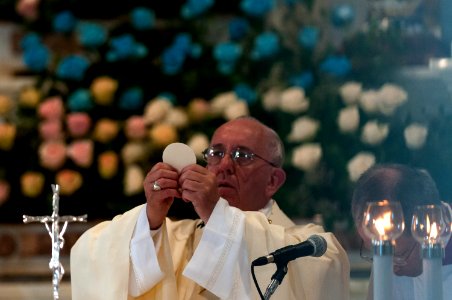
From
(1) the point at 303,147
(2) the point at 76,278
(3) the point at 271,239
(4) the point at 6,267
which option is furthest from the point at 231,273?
(4) the point at 6,267

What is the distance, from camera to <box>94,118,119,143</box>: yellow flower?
19.5ft

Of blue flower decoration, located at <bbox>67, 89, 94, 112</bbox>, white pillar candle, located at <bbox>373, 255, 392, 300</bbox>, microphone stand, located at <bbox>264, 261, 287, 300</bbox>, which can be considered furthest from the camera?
blue flower decoration, located at <bbox>67, 89, 94, 112</bbox>

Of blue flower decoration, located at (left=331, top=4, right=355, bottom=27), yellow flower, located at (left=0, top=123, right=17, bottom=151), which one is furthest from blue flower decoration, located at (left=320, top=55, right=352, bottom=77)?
yellow flower, located at (left=0, top=123, right=17, bottom=151)

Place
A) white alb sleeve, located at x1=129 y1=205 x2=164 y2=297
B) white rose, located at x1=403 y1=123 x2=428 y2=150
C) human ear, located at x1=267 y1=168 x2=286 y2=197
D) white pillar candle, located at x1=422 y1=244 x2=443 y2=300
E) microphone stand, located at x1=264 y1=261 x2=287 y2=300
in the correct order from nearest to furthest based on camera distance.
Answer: white pillar candle, located at x1=422 y1=244 x2=443 y2=300 < microphone stand, located at x1=264 y1=261 x2=287 y2=300 < white alb sleeve, located at x1=129 y1=205 x2=164 y2=297 < human ear, located at x1=267 y1=168 x2=286 y2=197 < white rose, located at x1=403 y1=123 x2=428 y2=150

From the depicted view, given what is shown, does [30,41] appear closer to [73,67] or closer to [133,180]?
[73,67]

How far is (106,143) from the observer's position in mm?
5996

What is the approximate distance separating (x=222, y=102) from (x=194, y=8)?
49 centimetres

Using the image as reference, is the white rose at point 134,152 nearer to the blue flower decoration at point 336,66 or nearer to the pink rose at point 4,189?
the pink rose at point 4,189

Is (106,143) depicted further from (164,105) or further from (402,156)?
(402,156)

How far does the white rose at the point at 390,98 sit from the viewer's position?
578 centimetres

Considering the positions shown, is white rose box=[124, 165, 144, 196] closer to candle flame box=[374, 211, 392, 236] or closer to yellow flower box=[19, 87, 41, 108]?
yellow flower box=[19, 87, 41, 108]

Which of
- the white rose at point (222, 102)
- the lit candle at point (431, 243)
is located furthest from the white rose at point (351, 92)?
the lit candle at point (431, 243)

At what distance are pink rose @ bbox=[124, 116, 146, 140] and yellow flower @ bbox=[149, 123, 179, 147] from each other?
1.8 inches

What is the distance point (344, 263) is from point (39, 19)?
2160mm
